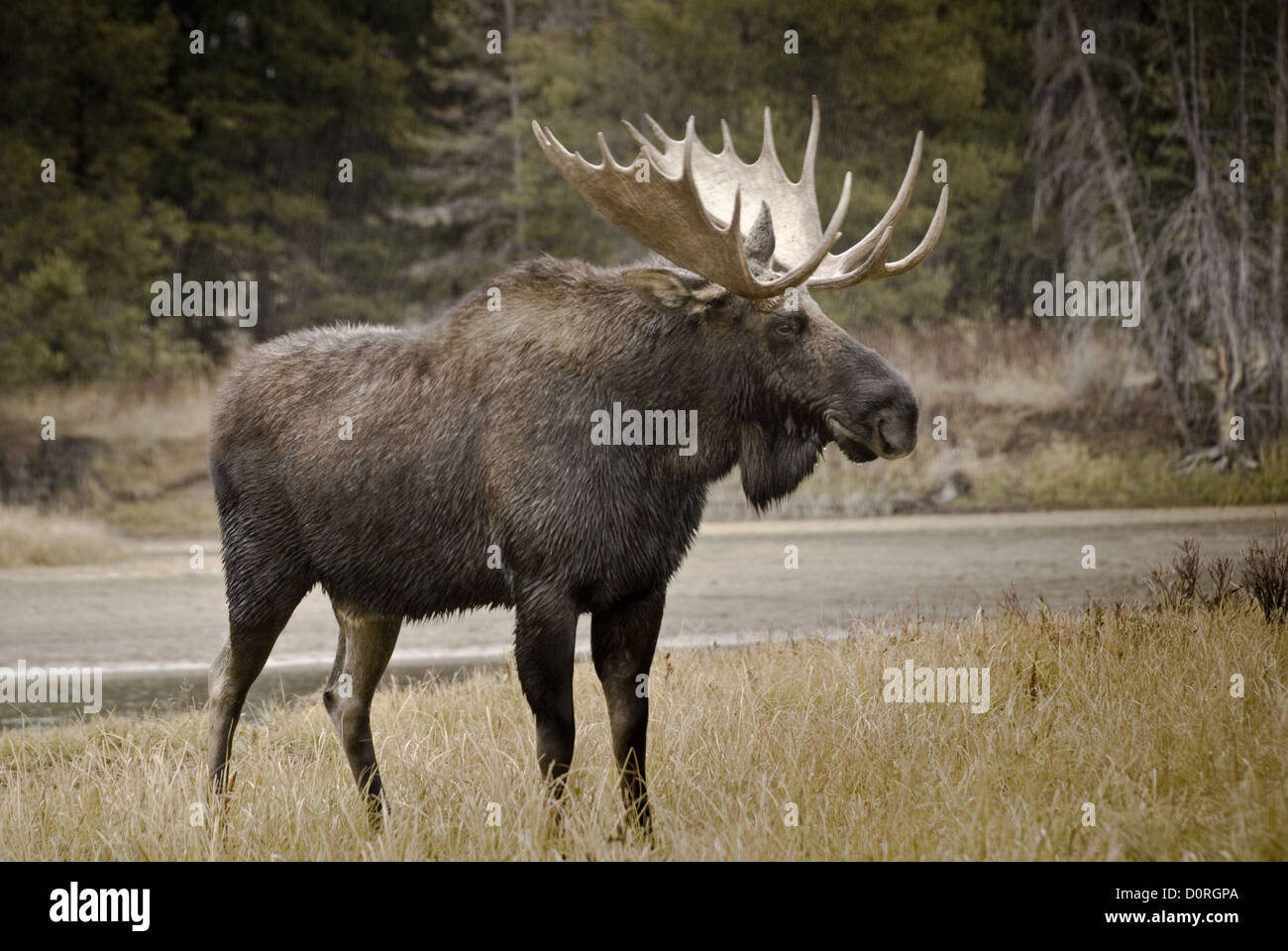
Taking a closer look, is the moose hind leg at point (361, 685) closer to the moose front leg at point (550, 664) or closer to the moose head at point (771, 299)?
the moose front leg at point (550, 664)

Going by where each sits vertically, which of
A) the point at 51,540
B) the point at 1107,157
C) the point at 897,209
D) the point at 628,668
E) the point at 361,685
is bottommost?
the point at 51,540

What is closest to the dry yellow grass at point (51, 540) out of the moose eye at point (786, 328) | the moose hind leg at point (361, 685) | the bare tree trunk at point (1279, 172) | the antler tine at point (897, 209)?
the moose hind leg at point (361, 685)

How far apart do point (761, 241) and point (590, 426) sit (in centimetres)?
81

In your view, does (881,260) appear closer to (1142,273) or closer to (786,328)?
(786,328)

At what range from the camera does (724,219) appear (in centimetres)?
470

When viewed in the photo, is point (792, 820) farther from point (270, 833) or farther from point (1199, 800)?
point (270, 833)

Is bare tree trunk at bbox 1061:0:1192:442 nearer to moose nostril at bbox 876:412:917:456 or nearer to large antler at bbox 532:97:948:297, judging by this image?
large antler at bbox 532:97:948:297

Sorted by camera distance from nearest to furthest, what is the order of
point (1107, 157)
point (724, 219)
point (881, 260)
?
1. point (881, 260)
2. point (724, 219)
3. point (1107, 157)

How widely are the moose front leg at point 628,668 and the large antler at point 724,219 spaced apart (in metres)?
1.09

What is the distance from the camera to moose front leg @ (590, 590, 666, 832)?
14.2 feet

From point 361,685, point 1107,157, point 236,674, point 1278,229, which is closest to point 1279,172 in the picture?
point 1278,229

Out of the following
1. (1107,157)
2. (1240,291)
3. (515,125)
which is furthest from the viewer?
(515,125)

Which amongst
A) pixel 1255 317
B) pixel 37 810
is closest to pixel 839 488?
pixel 1255 317

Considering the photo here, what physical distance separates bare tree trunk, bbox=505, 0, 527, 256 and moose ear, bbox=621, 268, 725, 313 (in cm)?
1203
